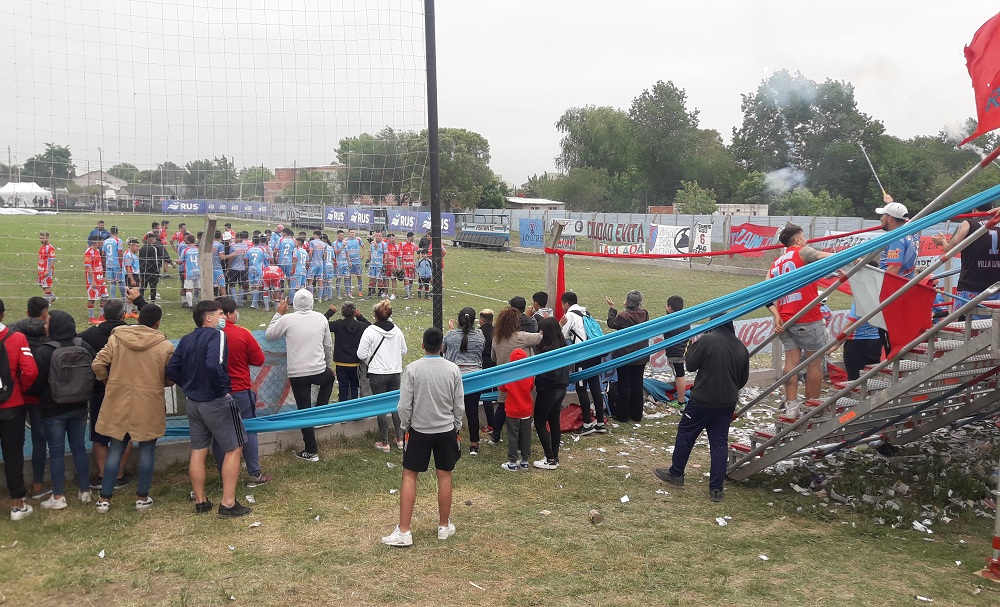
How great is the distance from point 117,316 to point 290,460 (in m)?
2.19

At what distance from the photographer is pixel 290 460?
7504 millimetres

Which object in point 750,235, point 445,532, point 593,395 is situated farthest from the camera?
point 750,235

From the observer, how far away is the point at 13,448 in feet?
19.1

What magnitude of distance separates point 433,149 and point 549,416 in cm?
324

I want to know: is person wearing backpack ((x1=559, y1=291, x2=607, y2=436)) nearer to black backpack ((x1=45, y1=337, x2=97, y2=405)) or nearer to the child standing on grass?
the child standing on grass

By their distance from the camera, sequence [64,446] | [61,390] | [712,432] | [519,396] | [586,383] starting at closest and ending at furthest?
[61,390]
[64,446]
[712,432]
[519,396]
[586,383]

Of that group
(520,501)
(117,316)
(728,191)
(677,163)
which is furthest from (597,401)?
(677,163)

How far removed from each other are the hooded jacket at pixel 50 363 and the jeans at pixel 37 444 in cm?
9

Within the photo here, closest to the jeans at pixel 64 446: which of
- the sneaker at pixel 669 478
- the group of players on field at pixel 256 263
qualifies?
the sneaker at pixel 669 478

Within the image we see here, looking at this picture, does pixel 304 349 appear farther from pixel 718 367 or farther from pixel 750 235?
pixel 750 235

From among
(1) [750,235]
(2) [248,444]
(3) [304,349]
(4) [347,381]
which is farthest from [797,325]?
(1) [750,235]

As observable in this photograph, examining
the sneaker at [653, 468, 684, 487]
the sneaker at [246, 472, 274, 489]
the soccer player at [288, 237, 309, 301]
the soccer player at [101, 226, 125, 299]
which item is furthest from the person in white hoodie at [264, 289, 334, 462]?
the soccer player at [101, 226, 125, 299]

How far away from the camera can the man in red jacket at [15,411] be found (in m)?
5.66

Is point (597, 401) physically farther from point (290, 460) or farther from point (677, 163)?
point (677, 163)
